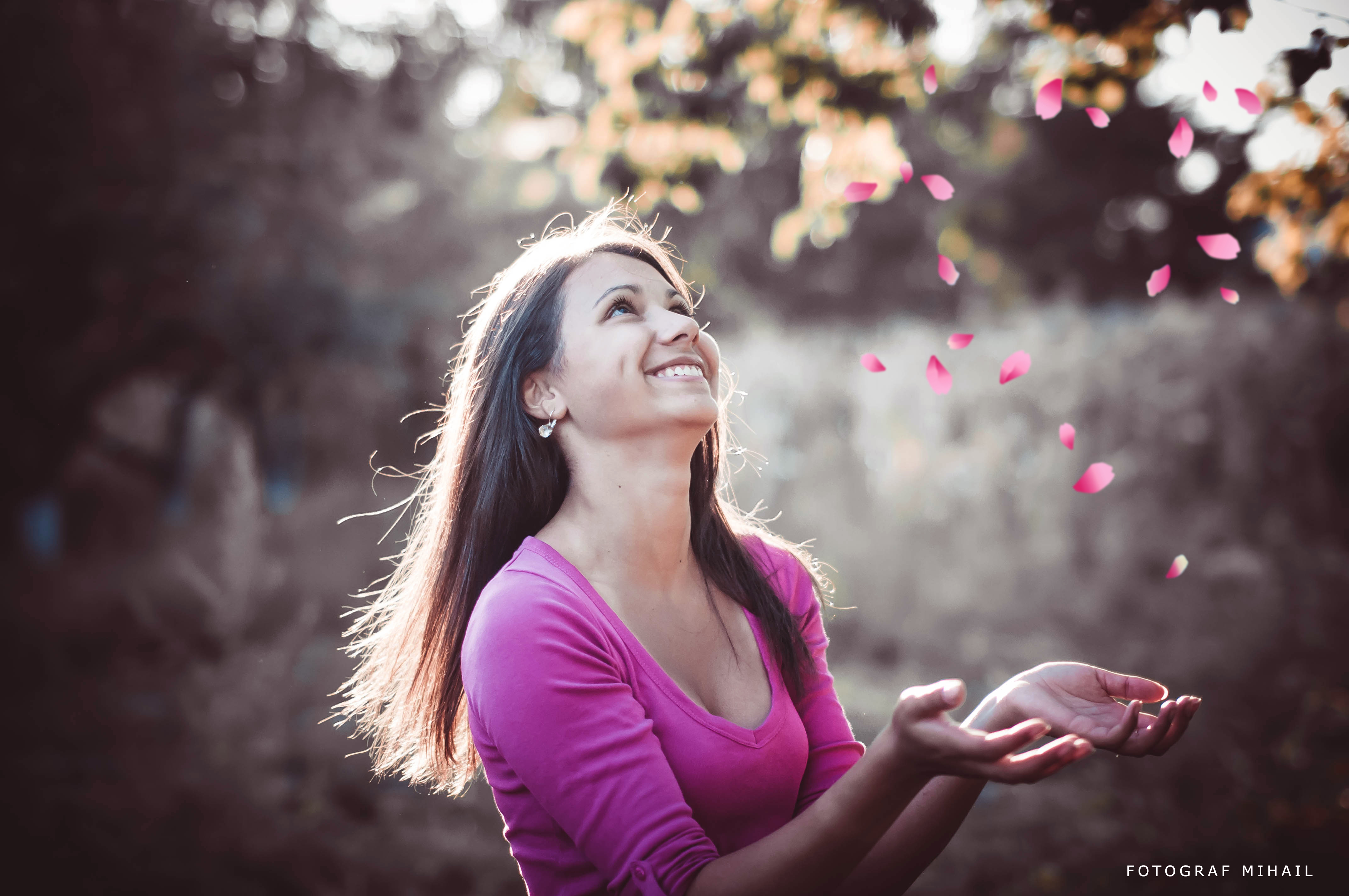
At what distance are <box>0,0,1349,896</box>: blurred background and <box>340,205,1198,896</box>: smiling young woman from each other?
161 cm

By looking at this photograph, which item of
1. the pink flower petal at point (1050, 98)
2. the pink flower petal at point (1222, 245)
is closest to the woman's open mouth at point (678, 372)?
the pink flower petal at point (1222, 245)

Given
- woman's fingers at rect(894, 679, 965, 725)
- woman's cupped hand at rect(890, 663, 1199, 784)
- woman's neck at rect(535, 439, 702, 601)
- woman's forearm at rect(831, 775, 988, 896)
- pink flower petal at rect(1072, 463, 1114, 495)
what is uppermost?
woman's neck at rect(535, 439, 702, 601)

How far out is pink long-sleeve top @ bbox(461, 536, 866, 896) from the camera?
1.52m

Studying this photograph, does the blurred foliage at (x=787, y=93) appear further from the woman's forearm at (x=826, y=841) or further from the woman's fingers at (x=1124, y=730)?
the woman's forearm at (x=826, y=841)

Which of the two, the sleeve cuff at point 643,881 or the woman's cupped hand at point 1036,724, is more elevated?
the woman's cupped hand at point 1036,724

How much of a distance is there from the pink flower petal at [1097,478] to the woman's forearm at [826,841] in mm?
2918

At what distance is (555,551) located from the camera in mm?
1872

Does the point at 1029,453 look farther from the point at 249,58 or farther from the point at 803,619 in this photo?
the point at 249,58

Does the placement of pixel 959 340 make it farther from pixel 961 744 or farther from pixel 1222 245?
pixel 961 744

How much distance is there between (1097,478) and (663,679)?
3918mm

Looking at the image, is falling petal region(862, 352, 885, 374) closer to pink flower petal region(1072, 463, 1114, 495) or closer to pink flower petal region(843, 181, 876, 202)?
pink flower petal region(843, 181, 876, 202)

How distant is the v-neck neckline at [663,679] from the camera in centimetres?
172

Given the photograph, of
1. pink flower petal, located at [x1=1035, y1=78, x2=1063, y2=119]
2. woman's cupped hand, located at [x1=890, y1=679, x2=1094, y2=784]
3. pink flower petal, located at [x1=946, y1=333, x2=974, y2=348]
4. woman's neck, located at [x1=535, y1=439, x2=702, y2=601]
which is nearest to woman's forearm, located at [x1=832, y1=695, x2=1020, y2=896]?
woman's cupped hand, located at [x1=890, y1=679, x2=1094, y2=784]

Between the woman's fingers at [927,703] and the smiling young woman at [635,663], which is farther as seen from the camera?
the smiling young woman at [635,663]
